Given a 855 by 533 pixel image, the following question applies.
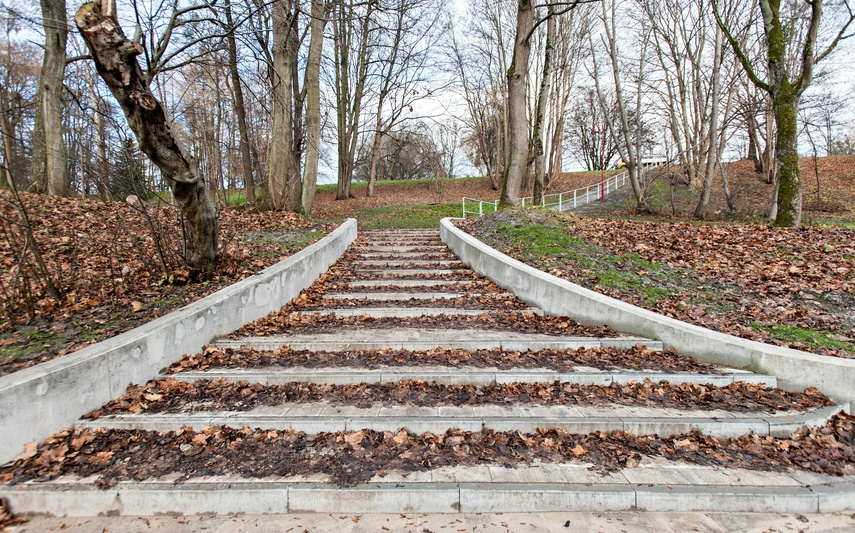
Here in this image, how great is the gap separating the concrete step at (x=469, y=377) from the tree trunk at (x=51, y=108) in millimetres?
9695

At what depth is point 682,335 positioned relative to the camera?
4410mm

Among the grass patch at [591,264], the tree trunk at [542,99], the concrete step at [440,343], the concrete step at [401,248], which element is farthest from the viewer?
the tree trunk at [542,99]

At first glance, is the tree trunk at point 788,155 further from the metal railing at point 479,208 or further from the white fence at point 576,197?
the white fence at point 576,197

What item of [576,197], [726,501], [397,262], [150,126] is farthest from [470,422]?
[576,197]

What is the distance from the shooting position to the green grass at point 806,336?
425 centimetres

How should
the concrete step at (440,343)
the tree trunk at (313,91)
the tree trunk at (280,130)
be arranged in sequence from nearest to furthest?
the concrete step at (440,343)
the tree trunk at (280,130)
the tree trunk at (313,91)

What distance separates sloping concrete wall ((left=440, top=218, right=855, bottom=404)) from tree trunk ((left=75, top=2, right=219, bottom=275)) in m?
4.32

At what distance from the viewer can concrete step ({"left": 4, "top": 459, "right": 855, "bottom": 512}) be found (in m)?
2.56

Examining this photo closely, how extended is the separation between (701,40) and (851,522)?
58.8ft

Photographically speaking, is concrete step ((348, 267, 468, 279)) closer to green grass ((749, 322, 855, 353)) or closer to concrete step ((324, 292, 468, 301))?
concrete step ((324, 292, 468, 301))

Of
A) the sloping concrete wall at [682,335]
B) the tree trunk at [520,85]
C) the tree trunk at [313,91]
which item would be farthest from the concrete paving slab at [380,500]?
the tree trunk at [313,91]

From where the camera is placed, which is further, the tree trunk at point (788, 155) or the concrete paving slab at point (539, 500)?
the tree trunk at point (788, 155)

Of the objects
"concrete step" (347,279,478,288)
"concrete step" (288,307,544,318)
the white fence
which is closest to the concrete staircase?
"concrete step" (288,307,544,318)

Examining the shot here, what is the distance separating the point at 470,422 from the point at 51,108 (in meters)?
12.5
